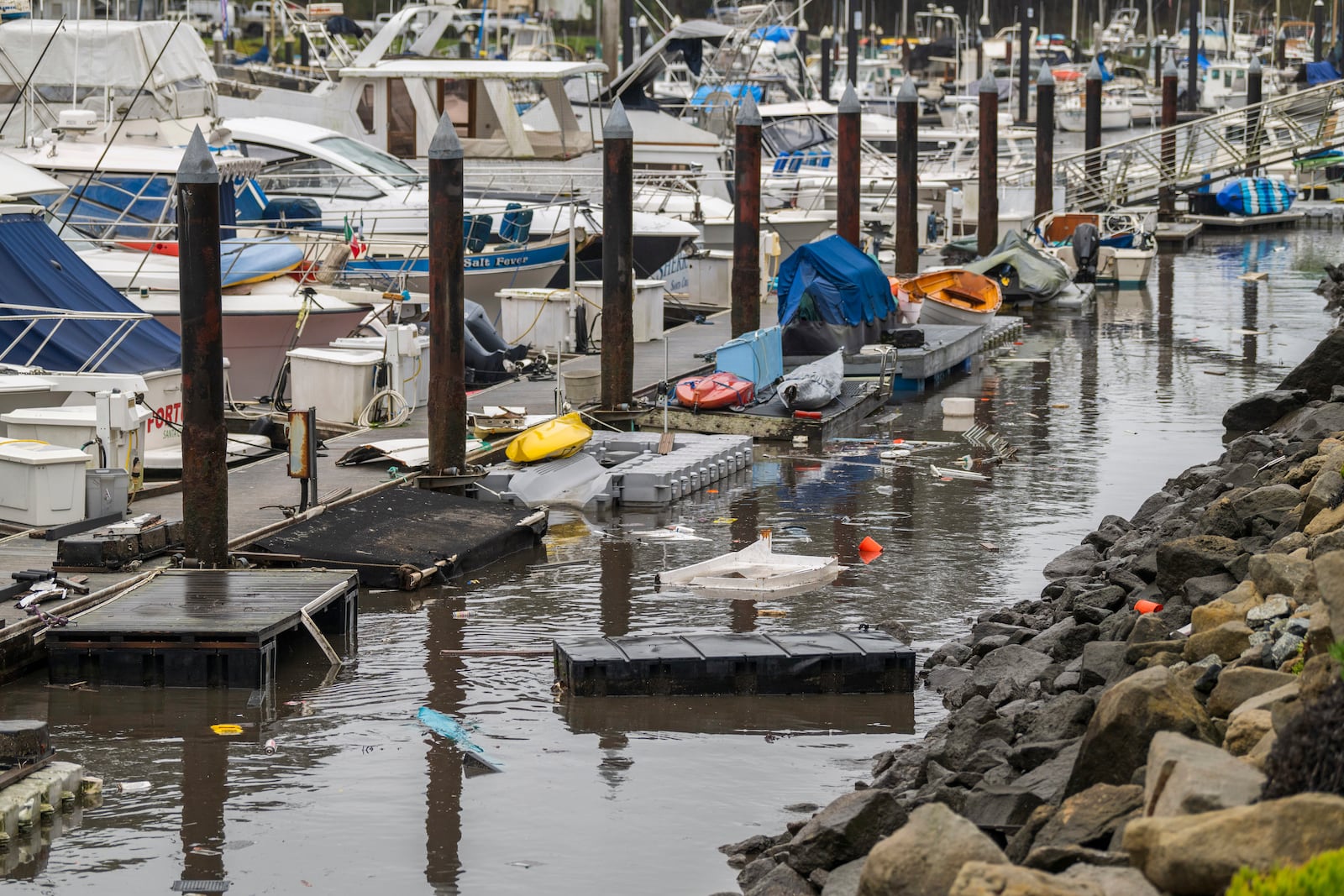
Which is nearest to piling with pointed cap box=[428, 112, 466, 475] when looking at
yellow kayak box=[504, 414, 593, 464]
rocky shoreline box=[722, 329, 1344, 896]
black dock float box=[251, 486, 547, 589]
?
black dock float box=[251, 486, 547, 589]

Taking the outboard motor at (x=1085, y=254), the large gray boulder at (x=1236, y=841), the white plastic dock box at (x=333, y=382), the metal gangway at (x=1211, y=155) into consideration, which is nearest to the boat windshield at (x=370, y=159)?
the white plastic dock box at (x=333, y=382)

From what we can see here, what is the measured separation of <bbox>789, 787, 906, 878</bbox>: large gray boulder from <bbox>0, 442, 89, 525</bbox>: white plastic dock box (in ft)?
22.6

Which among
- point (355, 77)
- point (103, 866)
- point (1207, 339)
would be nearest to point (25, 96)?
point (355, 77)

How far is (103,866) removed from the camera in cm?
774

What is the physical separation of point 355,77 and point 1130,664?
77.6 ft

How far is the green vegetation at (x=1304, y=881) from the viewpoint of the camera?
15.9 feet

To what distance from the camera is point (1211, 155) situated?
3916 cm

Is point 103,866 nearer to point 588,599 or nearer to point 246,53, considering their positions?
point 588,599

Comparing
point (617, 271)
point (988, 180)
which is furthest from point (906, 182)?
point (617, 271)

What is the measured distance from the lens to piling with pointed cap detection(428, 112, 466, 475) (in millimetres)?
14320

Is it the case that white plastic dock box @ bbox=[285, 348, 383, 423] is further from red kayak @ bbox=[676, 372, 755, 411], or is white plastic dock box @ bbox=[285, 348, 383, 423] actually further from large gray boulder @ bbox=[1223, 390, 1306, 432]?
large gray boulder @ bbox=[1223, 390, 1306, 432]

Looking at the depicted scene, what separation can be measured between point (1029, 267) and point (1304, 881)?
24427 mm

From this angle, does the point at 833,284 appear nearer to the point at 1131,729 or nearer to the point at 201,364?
the point at 201,364

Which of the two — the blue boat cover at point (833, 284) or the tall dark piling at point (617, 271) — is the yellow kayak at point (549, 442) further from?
the blue boat cover at point (833, 284)
